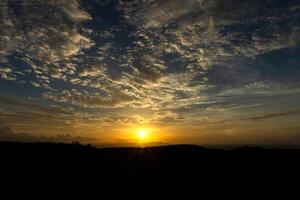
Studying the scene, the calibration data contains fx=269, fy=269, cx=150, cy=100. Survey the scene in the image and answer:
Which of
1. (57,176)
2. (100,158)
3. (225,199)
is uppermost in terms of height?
(100,158)

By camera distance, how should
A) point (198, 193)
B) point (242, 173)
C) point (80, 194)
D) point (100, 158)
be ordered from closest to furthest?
point (80, 194) < point (198, 193) < point (242, 173) < point (100, 158)

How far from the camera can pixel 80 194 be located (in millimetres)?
24797

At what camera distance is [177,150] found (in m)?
44.4

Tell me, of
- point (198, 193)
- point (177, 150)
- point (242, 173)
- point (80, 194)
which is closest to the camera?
point (80, 194)

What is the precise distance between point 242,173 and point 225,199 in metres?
8.10

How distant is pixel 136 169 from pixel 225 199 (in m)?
11.8

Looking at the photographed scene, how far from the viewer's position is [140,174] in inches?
1252

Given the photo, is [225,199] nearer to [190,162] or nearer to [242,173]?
[242,173]

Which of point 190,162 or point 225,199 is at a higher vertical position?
point 190,162

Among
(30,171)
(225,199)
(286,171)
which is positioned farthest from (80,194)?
(286,171)

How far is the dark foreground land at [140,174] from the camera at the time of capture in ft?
83.9

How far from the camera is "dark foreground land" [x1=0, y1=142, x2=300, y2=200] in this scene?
2558 centimetres

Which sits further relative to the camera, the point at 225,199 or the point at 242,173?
the point at 242,173

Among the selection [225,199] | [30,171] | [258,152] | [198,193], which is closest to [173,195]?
[198,193]
